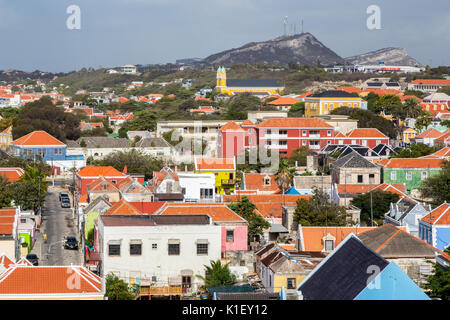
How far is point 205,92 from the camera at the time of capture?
384 feet

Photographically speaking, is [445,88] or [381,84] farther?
[381,84]

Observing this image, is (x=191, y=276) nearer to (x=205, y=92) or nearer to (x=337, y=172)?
(x=337, y=172)

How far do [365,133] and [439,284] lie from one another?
38.4m

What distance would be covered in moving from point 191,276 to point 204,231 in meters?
1.41

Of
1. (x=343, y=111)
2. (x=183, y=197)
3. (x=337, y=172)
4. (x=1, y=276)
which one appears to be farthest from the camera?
(x=343, y=111)

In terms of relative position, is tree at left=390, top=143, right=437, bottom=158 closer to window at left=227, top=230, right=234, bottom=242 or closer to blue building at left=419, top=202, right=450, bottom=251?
blue building at left=419, top=202, right=450, bottom=251

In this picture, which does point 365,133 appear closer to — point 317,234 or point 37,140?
point 37,140

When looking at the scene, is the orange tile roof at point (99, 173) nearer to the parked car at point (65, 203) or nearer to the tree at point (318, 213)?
the parked car at point (65, 203)

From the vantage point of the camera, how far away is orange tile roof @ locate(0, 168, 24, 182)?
39906mm

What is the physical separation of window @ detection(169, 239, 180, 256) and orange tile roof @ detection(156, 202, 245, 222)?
335cm

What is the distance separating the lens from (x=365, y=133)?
56031 millimetres
